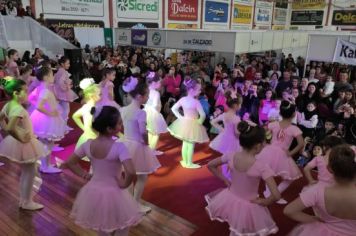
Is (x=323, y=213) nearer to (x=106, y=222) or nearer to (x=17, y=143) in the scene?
(x=106, y=222)

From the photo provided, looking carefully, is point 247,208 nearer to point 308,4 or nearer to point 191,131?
point 191,131

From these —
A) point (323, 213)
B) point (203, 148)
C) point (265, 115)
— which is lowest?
point (203, 148)

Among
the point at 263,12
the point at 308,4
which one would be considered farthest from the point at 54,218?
the point at 308,4

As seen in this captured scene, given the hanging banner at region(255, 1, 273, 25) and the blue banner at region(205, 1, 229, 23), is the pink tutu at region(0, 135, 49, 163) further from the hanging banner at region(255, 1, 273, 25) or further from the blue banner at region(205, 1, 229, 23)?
the hanging banner at region(255, 1, 273, 25)

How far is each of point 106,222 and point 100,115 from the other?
2.58ft

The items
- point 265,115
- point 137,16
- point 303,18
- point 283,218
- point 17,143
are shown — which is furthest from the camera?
point 303,18

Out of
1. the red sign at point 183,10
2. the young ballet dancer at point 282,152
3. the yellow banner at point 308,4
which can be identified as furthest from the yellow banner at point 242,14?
the young ballet dancer at point 282,152

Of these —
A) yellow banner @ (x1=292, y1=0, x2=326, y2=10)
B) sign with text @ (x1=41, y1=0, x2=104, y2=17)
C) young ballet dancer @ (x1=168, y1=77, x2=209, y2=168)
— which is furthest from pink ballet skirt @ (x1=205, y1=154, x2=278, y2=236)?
yellow banner @ (x1=292, y1=0, x2=326, y2=10)

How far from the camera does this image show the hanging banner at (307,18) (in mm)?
23562

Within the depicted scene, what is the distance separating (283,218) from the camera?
3678 mm

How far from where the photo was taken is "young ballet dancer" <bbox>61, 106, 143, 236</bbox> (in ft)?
7.47

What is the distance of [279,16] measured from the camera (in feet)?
85.3

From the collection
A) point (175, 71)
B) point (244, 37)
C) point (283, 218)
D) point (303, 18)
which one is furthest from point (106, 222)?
point (303, 18)

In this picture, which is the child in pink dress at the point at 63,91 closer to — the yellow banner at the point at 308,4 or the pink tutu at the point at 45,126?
the pink tutu at the point at 45,126
